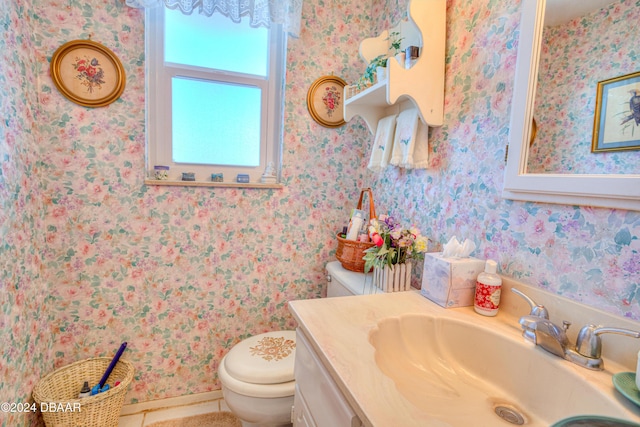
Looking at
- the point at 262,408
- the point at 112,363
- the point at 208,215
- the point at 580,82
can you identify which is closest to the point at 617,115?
the point at 580,82

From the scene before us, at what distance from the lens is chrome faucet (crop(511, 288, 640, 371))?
0.69 metres

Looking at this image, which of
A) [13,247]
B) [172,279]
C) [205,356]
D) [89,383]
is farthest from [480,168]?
[89,383]

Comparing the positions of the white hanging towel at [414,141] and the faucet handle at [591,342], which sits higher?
the white hanging towel at [414,141]

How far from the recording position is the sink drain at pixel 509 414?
72 centimetres

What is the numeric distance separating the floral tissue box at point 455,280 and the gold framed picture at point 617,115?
446 millimetres

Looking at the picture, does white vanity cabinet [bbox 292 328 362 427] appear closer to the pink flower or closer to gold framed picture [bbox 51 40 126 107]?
the pink flower

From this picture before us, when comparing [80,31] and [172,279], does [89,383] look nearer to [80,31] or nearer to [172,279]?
[172,279]

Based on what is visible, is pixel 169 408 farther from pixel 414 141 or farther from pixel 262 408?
pixel 414 141

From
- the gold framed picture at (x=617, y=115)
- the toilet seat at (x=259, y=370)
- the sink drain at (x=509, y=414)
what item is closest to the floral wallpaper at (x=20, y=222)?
the toilet seat at (x=259, y=370)

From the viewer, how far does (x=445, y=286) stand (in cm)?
100

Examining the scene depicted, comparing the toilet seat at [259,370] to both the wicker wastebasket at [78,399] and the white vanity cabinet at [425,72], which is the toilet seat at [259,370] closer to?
the wicker wastebasket at [78,399]

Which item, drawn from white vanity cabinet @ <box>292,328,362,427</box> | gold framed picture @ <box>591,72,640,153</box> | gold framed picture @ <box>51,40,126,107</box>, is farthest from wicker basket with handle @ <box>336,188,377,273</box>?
gold framed picture @ <box>51,40,126,107</box>

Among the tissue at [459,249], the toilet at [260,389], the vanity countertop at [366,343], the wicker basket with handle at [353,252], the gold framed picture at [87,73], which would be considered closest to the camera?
the vanity countertop at [366,343]

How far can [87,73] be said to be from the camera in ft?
4.64
